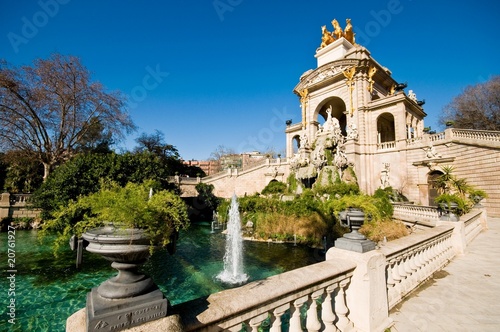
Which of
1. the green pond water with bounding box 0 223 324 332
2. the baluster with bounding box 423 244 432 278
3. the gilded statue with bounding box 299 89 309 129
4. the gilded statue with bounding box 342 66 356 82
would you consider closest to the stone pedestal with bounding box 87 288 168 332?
the baluster with bounding box 423 244 432 278

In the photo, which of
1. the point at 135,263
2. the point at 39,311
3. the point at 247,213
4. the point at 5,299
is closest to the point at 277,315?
the point at 135,263

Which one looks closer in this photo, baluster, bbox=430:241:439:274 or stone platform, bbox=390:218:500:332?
stone platform, bbox=390:218:500:332

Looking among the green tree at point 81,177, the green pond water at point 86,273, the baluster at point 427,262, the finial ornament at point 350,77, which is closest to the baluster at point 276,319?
the baluster at point 427,262

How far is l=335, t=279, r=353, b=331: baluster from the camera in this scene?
265 centimetres

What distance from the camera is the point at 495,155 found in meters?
15.0

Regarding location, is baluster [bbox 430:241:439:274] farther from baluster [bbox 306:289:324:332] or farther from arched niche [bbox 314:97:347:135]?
arched niche [bbox 314:97:347:135]

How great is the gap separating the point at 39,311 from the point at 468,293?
9641mm

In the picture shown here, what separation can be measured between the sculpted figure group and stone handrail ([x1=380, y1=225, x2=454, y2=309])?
33.7 metres

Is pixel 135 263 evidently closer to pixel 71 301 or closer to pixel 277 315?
pixel 277 315

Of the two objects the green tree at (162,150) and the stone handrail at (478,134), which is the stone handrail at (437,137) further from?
the green tree at (162,150)

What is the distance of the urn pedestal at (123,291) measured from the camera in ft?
4.42

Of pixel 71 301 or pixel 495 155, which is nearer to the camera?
pixel 71 301

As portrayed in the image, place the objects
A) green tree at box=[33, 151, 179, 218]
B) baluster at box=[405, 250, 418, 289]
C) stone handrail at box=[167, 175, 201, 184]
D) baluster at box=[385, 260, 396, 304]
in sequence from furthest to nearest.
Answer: stone handrail at box=[167, 175, 201, 184] < green tree at box=[33, 151, 179, 218] < baluster at box=[405, 250, 418, 289] < baluster at box=[385, 260, 396, 304]

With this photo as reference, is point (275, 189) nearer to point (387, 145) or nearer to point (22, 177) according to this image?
point (387, 145)
